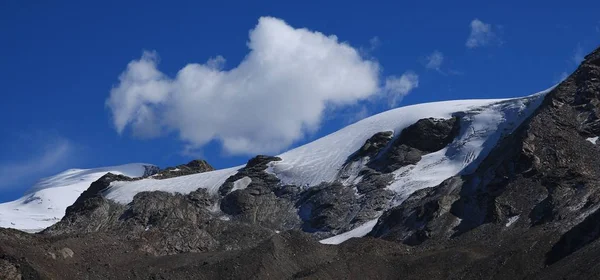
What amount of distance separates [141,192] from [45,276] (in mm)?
43117

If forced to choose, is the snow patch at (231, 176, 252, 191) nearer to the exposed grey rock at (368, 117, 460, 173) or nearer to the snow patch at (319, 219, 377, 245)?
the exposed grey rock at (368, 117, 460, 173)

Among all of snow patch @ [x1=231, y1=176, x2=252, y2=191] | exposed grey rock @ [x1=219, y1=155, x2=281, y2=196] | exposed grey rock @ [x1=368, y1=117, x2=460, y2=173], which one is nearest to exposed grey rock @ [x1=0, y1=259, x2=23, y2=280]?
exposed grey rock @ [x1=219, y1=155, x2=281, y2=196]

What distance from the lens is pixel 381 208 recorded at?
324 feet

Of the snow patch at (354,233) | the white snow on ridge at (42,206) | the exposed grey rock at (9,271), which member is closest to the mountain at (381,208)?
the exposed grey rock at (9,271)

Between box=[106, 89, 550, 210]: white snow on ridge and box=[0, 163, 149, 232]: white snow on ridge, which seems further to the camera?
box=[0, 163, 149, 232]: white snow on ridge

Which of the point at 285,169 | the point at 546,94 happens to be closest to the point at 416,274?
the point at 546,94

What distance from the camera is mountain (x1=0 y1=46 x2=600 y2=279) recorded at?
6956 centimetres

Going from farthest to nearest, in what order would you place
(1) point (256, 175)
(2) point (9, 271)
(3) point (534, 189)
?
(1) point (256, 175), (3) point (534, 189), (2) point (9, 271)

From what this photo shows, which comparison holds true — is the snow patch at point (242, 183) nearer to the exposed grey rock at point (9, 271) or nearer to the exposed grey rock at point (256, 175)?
the exposed grey rock at point (256, 175)

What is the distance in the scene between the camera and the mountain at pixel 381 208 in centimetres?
6956

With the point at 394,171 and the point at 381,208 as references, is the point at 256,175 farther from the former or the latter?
the point at 381,208

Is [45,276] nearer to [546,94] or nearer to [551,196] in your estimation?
[551,196]

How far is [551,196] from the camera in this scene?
261ft

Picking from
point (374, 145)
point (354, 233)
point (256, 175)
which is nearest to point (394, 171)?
point (374, 145)
